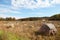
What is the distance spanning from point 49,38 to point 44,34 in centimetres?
26

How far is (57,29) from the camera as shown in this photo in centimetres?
536

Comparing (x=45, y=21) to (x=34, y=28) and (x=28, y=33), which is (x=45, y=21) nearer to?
(x=34, y=28)

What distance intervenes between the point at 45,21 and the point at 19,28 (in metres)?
0.81

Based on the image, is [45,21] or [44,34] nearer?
[44,34]

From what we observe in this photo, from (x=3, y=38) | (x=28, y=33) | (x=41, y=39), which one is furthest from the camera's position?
(x=28, y=33)

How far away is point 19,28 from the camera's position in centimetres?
536

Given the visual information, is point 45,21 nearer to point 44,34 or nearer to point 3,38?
point 44,34

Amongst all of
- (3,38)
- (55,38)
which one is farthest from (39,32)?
(3,38)

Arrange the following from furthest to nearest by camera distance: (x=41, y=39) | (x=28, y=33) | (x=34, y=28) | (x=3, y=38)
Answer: (x=34, y=28), (x=28, y=33), (x=41, y=39), (x=3, y=38)

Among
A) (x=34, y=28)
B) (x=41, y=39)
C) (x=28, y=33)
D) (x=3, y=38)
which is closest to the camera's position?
(x=3, y=38)

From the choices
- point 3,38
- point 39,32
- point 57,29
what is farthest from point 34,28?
point 3,38

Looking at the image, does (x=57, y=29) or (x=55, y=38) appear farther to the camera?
(x=57, y=29)

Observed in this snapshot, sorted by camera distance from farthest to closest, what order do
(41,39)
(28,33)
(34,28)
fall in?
(34,28) < (28,33) < (41,39)

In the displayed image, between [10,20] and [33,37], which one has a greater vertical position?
[10,20]
